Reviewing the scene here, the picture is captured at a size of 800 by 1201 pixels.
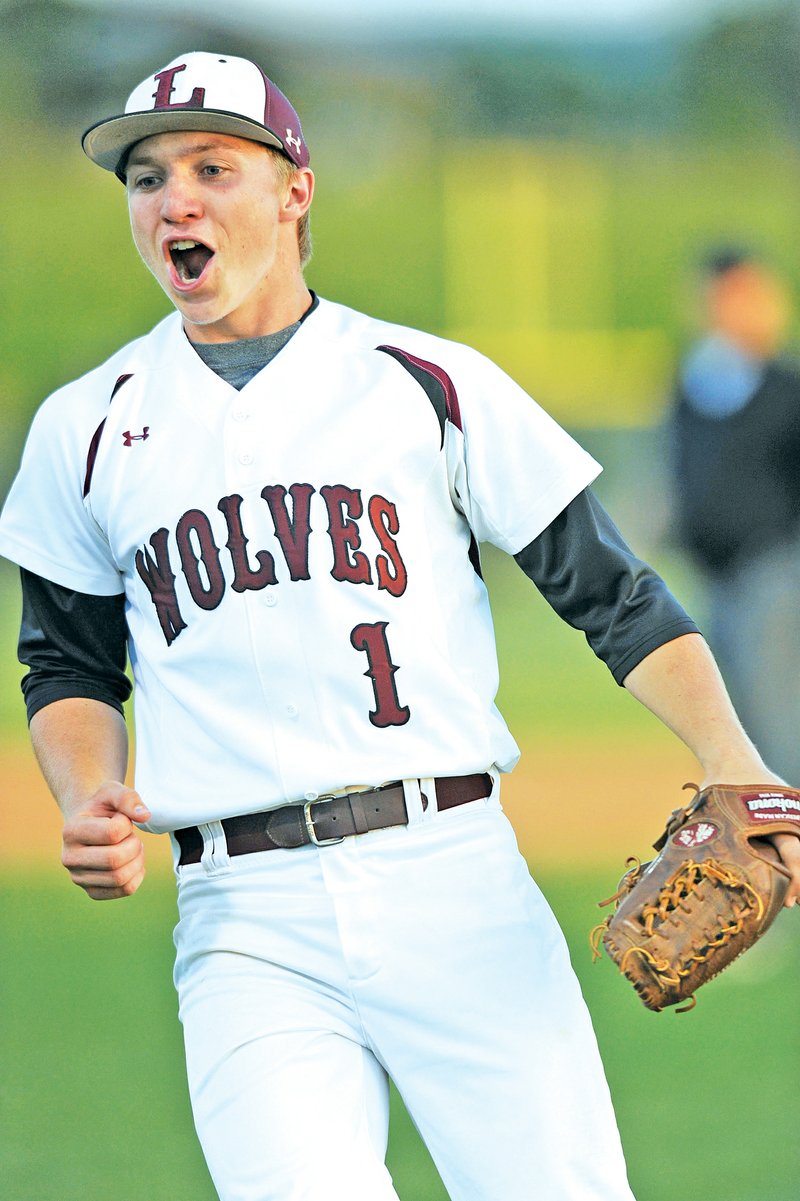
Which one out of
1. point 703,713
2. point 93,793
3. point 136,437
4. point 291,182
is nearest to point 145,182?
point 291,182

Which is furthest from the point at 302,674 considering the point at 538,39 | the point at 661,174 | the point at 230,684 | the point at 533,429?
the point at 538,39

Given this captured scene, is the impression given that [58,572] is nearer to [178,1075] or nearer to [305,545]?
[305,545]

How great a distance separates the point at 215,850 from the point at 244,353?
0.68 m

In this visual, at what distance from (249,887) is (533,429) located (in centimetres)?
69

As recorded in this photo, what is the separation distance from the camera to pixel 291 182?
230 cm

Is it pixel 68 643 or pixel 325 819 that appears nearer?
pixel 325 819

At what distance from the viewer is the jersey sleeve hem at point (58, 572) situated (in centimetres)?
226

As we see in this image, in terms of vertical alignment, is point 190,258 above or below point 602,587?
above

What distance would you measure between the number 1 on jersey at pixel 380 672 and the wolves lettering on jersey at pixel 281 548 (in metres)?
0.06

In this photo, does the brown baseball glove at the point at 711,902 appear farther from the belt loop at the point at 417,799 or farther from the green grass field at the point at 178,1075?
the green grass field at the point at 178,1075

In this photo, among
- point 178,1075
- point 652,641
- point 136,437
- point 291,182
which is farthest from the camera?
point 178,1075

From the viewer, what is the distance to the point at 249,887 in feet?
6.77

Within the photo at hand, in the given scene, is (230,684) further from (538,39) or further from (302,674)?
(538,39)

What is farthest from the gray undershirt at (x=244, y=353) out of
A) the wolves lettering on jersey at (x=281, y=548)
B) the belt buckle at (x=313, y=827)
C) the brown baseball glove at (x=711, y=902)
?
the brown baseball glove at (x=711, y=902)
